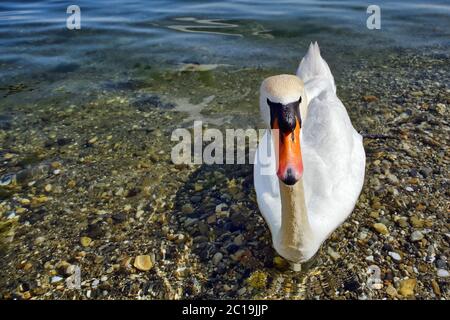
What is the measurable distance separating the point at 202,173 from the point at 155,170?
24.2 inches

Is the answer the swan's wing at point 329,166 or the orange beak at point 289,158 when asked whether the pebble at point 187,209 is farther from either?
the orange beak at point 289,158

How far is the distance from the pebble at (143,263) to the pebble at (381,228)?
87.9 inches

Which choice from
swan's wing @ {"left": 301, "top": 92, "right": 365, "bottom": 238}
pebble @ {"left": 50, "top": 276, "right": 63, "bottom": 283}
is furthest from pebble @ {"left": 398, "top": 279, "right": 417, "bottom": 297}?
pebble @ {"left": 50, "top": 276, "right": 63, "bottom": 283}

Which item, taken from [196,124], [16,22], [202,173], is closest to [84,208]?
[202,173]

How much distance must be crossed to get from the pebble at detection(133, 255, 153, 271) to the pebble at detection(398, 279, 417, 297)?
2242 mm

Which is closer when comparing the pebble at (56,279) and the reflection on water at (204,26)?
the pebble at (56,279)

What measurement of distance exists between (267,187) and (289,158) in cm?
149

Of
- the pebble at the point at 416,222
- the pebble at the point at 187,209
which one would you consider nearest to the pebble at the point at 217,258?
the pebble at the point at 187,209

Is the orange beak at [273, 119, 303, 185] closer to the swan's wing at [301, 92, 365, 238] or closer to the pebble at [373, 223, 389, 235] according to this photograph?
the swan's wing at [301, 92, 365, 238]

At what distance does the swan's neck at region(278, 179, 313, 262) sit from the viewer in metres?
3.47

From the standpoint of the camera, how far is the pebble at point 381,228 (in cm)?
428
